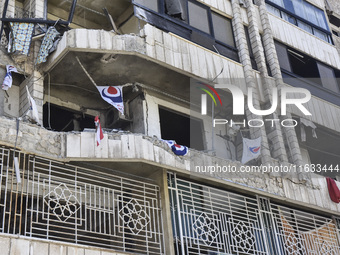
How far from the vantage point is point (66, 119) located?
17.0 m

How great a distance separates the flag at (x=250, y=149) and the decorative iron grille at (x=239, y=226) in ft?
3.90

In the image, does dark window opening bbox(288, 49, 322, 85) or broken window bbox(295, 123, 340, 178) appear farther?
dark window opening bbox(288, 49, 322, 85)

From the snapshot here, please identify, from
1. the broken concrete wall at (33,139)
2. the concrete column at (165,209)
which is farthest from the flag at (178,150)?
the broken concrete wall at (33,139)

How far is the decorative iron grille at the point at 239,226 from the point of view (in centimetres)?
1447

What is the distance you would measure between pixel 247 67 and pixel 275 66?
1.66m

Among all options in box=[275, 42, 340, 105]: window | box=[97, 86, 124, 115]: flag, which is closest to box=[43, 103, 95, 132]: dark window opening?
box=[97, 86, 124, 115]: flag

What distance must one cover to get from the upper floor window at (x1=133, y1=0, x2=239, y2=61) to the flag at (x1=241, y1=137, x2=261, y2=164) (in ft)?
10.7

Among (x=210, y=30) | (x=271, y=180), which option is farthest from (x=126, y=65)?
(x=271, y=180)

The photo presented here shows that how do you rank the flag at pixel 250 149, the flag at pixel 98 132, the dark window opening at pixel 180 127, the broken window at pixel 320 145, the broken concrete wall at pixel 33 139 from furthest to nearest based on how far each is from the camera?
the broken window at pixel 320 145 < the dark window opening at pixel 180 127 < the flag at pixel 250 149 < the flag at pixel 98 132 < the broken concrete wall at pixel 33 139

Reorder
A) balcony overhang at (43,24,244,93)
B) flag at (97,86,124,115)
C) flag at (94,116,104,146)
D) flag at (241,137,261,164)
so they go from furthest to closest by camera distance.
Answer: flag at (241,137,261,164) < flag at (97,86,124,115) < balcony overhang at (43,24,244,93) < flag at (94,116,104,146)

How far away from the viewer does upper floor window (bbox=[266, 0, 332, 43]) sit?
22.4 m

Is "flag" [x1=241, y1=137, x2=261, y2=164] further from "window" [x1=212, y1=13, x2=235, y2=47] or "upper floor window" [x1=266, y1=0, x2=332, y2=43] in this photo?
"upper floor window" [x1=266, y1=0, x2=332, y2=43]

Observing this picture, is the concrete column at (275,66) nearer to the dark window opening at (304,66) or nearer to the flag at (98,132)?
the dark window opening at (304,66)

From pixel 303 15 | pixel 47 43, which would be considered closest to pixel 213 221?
pixel 47 43
